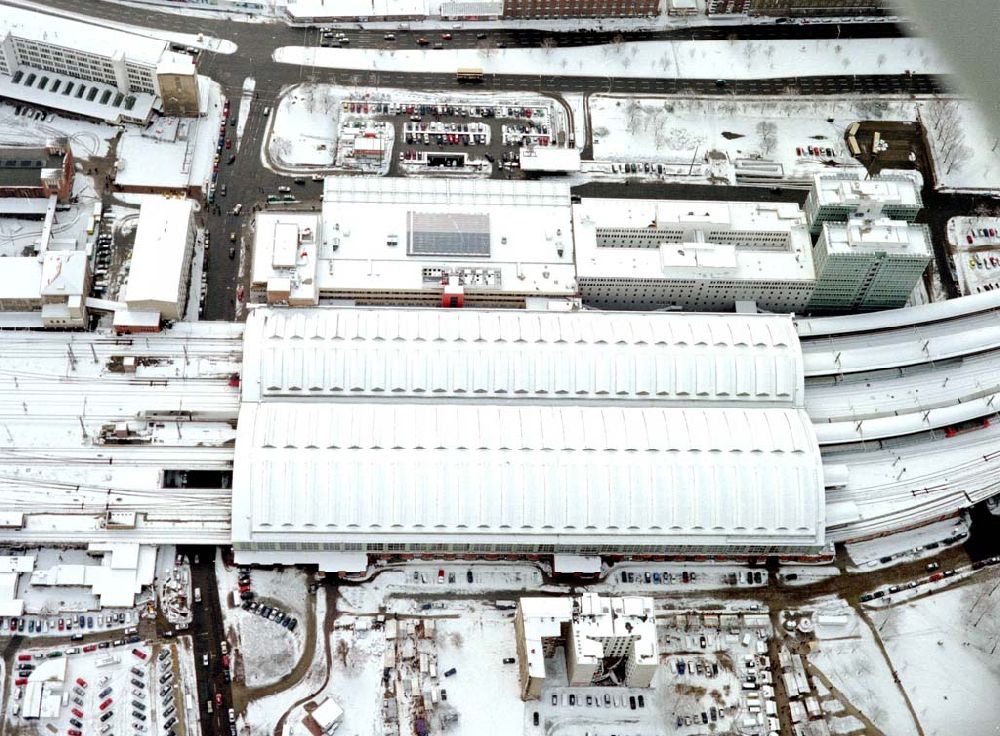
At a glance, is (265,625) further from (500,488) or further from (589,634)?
(589,634)

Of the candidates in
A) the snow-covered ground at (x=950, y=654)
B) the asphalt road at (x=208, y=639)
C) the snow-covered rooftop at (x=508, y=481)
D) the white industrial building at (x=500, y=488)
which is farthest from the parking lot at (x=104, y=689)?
the snow-covered ground at (x=950, y=654)

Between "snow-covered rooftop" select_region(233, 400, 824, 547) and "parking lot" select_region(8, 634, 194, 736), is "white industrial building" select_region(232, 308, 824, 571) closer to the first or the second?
"snow-covered rooftop" select_region(233, 400, 824, 547)

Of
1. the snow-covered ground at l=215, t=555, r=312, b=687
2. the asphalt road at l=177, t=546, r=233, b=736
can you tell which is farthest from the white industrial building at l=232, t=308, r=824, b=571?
the asphalt road at l=177, t=546, r=233, b=736

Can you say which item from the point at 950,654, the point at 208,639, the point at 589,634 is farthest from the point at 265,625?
the point at 950,654

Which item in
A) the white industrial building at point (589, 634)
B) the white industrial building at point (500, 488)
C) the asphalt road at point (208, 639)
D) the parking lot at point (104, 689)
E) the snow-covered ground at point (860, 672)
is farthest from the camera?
the white industrial building at point (500, 488)

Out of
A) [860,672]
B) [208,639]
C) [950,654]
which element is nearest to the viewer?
[208,639]

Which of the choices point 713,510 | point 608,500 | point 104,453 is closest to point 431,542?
point 608,500

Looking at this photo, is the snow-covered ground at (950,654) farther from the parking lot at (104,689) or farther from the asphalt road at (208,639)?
the parking lot at (104,689)

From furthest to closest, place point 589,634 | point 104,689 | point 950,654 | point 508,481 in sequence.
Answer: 1. point 508,481
2. point 950,654
3. point 104,689
4. point 589,634
